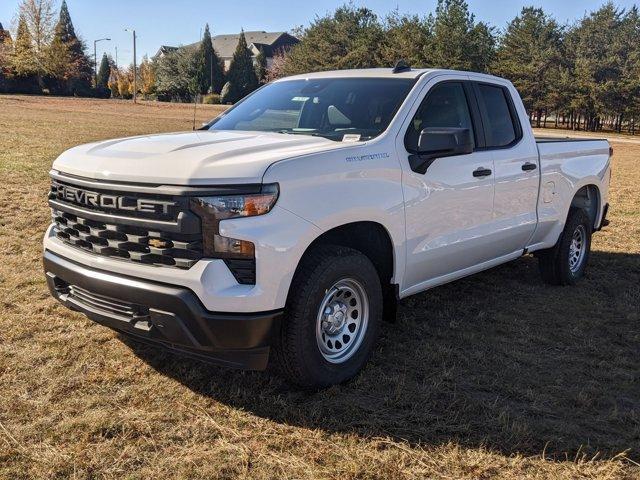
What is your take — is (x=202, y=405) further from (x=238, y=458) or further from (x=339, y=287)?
(x=339, y=287)

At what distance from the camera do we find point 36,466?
300 cm

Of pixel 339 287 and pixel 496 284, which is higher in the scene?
pixel 339 287

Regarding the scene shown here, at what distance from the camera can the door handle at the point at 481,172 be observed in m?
4.76

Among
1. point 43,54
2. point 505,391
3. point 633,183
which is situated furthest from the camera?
point 43,54

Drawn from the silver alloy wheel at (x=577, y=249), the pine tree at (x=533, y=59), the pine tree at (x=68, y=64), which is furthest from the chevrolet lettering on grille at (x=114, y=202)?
the pine tree at (x=68, y=64)

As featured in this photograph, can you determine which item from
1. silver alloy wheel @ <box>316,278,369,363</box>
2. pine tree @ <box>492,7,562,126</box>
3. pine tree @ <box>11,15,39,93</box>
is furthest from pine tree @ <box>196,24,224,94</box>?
silver alloy wheel @ <box>316,278,369,363</box>

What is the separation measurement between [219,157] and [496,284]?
380cm

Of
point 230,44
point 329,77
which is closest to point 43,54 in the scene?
point 230,44

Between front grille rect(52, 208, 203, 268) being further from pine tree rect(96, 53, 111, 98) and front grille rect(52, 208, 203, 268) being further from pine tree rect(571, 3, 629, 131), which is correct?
pine tree rect(96, 53, 111, 98)

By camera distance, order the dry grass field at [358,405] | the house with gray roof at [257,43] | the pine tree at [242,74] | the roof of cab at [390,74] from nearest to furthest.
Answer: the dry grass field at [358,405]
the roof of cab at [390,74]
the pine tree at [242,74]
the house with gray roof at [257,43]

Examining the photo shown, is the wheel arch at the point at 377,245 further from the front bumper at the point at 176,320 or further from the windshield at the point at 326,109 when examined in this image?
the front bumper at the point at 176,320

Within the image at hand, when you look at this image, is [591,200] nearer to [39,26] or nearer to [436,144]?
[436,144]

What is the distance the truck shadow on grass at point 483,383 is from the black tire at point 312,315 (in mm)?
153

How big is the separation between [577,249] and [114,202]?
4.90 m
